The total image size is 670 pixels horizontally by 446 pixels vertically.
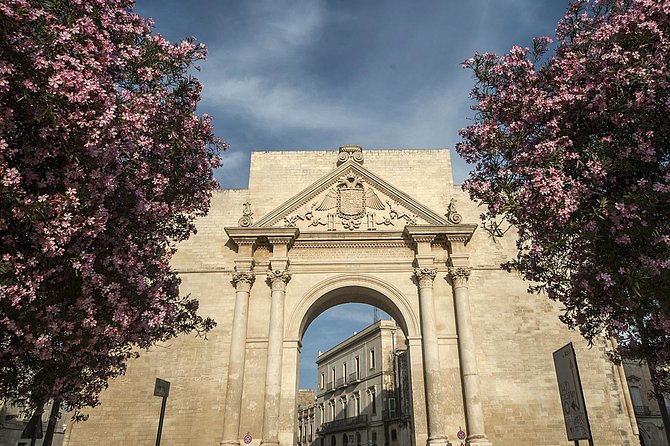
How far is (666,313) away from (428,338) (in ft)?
30.9

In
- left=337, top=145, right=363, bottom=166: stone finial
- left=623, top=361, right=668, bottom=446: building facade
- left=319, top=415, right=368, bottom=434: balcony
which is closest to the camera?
left=337, top=145, right=363, bottom=166: stone finial

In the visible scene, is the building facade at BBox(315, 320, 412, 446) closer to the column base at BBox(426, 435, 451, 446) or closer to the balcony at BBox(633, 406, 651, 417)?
the balcony at BBox(633, 406, 651, 417)

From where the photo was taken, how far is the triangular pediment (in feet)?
56.1

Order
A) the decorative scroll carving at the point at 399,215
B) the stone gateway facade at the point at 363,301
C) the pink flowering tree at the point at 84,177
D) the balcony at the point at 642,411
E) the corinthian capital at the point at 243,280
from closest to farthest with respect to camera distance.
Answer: the pink flowering tree at the point at 84,177 < the stone gateway facade at the point at 363,301 < the corinthian capital at the point at 243,280 < the decorative scroll carving at the point at 399,215 < the balcony at the point at 642,411

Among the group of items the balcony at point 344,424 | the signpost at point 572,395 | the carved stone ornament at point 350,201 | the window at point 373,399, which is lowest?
the signpost at point 572,395

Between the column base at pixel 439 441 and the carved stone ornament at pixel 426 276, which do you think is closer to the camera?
the column base at pixel 439 441

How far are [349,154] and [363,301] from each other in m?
5.72

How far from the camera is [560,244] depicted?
256 inches

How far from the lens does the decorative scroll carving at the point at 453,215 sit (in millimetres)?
16859

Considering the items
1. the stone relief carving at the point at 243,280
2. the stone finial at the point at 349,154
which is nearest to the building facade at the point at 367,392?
the stone finial at the point at 349,154

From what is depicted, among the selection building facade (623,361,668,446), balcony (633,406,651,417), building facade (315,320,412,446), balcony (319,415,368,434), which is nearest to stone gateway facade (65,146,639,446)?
building facade (315,320,412,446)

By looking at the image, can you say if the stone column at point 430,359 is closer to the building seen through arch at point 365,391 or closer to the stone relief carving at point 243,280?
the stone relief carving at point 243,280

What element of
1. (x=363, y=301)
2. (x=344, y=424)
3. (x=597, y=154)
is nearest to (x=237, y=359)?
(x=363, y=301)

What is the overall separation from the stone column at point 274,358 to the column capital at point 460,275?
5.60 metres
